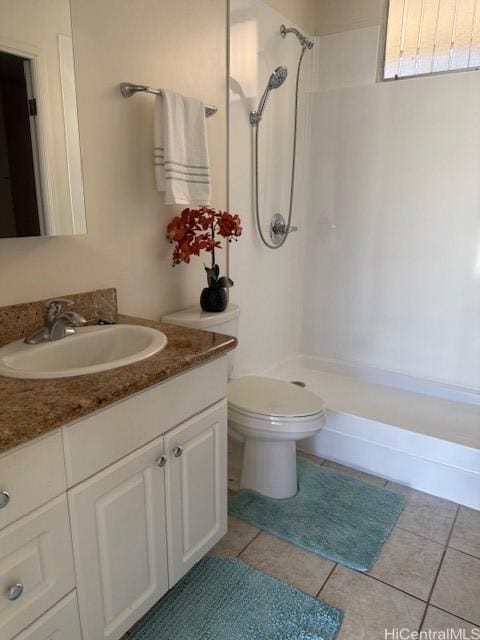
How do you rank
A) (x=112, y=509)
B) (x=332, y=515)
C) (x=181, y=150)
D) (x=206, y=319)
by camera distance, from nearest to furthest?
1. (x=112, y=509)
2. (x=181, y=150)
3. (x=206, y=319)
4. (x=332, y=515)

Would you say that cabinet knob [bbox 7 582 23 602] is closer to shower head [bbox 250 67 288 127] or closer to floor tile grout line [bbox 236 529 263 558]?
floor tile grout line [bbox 236 529 263 558]

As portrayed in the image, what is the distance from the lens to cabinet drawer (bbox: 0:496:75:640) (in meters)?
0.88

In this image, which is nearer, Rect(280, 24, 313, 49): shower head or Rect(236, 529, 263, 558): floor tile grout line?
Rect(236, 529, 263, 558): floor tile grout line

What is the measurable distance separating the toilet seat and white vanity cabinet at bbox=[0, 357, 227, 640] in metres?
0.37

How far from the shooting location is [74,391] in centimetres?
99

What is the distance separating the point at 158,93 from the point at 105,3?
301 mm

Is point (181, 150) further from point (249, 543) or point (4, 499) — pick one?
point (249, 543)

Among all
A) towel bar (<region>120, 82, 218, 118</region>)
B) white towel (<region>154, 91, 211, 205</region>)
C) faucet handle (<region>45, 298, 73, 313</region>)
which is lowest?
faucet handle (<region>45, 298, 73, 313</region>)

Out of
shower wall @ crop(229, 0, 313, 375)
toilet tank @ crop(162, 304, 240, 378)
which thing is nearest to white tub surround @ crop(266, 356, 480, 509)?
shower wall @ crop(229, 0, 313, 375)

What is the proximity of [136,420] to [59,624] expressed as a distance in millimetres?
478

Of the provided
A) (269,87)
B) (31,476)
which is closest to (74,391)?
(31,476)

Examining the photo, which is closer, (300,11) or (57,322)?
(57,322)

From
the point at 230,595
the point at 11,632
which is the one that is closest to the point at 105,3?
the point at 11,632

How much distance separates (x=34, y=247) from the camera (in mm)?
1374
